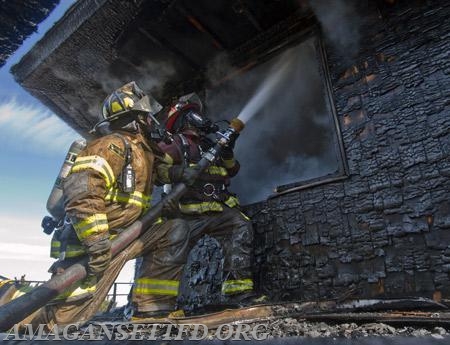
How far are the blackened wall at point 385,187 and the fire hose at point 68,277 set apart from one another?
127cm

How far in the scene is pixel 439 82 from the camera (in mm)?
2596

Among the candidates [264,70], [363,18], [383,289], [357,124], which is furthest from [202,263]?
A: [363,18]

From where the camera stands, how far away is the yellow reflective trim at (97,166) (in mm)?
2658

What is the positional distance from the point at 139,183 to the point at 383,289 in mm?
2518

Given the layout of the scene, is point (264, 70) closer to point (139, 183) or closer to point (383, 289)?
point (139, 183)

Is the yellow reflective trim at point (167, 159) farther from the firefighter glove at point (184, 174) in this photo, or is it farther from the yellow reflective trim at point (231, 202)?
the yellow reflective trim at point (231, 202)

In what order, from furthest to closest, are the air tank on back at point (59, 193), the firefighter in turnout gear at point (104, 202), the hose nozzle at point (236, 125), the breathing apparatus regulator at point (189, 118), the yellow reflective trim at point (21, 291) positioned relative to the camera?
1. the breathing apparatus regulator at point (189, 118)
2. the hose nozzle at point (236, 125)
3. the air tank on back at point (59, 193)
4. the yellow reflective trim at point (21, 291)
5. the firefighter in turnout gear at point (104, 202)

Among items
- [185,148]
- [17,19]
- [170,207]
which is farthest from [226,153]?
[17,19]

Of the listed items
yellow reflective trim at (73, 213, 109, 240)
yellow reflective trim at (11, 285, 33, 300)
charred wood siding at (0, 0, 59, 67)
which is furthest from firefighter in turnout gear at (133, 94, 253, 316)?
charred wood siding at (0, 0, 59, 67)

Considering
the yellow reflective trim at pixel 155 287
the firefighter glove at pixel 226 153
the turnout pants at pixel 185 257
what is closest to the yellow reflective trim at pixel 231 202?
the turnout pants at pixel 185 257

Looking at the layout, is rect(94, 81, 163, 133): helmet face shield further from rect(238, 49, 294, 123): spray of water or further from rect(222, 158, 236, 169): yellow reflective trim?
rect(238, 49, 294, 123): spray of water

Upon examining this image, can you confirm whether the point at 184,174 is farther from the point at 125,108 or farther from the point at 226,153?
the point at 125,108

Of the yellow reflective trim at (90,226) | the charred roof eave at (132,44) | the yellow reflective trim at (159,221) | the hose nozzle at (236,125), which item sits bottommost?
the yellow reflective trim at (90,226)

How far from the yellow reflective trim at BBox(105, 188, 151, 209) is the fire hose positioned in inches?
4.9
